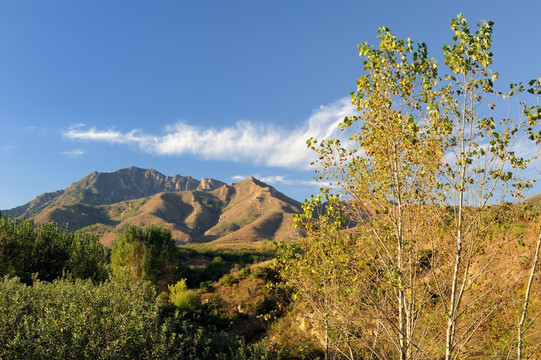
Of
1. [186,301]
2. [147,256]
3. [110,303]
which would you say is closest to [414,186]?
[110,303]

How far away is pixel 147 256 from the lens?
39.9 meters

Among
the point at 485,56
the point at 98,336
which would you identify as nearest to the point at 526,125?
the point at 485,56

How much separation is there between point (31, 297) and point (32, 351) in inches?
209

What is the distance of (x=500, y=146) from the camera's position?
22.1 ft

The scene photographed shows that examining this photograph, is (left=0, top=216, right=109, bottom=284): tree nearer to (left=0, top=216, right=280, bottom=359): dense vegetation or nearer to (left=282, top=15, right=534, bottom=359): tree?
(left=0, top=216, right=280, bottom=359): dense vegetation

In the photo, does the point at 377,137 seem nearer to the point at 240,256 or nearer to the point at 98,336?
the point at 98,336

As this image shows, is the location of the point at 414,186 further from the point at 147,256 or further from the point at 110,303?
the point at 147,256

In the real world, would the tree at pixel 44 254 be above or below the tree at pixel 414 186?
below

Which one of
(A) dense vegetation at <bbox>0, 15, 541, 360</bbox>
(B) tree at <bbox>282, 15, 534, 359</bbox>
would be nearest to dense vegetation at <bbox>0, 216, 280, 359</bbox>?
(A) dense vegetation at <bbox>0, 15, 541, 360</bbox>

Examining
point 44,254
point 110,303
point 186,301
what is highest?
point 110,303

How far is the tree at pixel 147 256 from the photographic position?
39.5 m

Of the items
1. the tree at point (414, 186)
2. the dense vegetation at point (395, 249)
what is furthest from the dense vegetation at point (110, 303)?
the tree at point (414, 186)

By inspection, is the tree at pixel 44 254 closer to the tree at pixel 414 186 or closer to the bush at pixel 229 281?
the bush at pixel 229 281

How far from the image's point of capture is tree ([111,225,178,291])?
39531 millimetres
